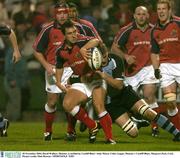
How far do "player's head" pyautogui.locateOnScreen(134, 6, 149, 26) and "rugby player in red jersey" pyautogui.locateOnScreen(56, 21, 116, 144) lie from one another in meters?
2.29

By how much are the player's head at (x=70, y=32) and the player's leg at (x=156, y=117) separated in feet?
5.21

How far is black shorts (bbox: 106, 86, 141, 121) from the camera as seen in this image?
602 inches

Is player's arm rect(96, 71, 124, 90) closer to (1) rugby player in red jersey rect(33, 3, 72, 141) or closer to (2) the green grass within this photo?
(2) the green grass

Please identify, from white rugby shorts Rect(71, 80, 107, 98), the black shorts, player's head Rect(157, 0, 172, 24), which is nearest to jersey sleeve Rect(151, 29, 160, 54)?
player's head Rect(157, 0, 172, 24)

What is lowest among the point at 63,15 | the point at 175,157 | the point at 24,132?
the point at 24,132

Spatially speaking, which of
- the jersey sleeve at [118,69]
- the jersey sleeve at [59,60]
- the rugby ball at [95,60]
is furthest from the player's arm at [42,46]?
the rugby ball at [95,60]

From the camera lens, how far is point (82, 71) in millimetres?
14539

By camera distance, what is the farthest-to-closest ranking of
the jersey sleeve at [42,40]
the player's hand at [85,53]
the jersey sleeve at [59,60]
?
the jersey sleeve at [42,40], the jersey sleeve at [59,60], the player's hand at [85,53]

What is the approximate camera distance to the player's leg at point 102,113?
1412 centimetres

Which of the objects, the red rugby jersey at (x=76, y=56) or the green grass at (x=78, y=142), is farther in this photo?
the red rugby jersey at (x=76, y=56)

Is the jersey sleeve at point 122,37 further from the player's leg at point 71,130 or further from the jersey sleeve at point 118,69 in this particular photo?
the player's leg at point 71,130

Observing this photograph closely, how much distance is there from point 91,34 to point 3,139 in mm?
2170

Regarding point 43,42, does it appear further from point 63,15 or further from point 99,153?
point 99,153

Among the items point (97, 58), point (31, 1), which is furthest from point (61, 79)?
point (31, 1)
